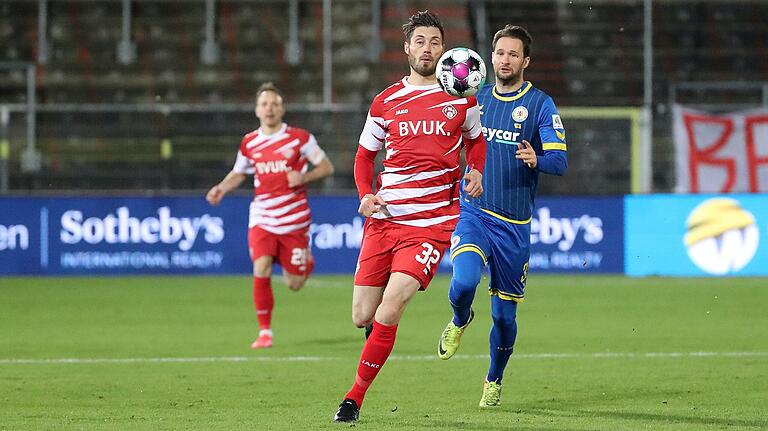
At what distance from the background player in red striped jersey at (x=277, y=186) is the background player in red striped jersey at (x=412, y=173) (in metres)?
4.50

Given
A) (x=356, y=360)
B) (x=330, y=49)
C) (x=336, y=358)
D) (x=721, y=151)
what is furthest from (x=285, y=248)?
(x=330, y=49)

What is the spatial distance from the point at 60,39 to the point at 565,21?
880cm

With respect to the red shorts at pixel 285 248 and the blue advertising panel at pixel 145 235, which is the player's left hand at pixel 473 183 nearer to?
the red shorts at pixel 285 248

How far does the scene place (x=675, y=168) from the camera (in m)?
20.2

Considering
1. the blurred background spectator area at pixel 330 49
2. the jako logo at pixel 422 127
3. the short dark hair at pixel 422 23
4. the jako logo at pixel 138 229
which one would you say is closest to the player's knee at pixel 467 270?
the jako logo at pixel 422 127

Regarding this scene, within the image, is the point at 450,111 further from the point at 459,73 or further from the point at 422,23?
the point at 422,23

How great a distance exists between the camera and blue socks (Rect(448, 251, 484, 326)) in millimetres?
7359

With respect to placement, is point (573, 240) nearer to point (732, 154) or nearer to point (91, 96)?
point (732, 154)

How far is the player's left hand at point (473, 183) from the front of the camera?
23.2ft

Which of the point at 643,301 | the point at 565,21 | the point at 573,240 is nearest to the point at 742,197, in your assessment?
the point at 573,240

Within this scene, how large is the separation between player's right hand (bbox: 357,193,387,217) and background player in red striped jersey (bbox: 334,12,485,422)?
0.02m

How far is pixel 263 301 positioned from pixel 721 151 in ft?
34.9

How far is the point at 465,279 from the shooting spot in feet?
24.1

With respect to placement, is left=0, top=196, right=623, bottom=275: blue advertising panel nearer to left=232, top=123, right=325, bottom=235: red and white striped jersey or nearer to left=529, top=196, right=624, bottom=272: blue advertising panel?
left=529, top=196, right=624, bottom=272: blue advertising panel
